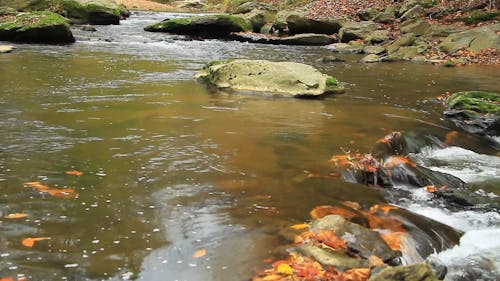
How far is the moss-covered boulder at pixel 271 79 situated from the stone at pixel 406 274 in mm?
7110

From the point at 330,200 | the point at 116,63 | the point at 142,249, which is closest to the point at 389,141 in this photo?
the point at 330,200

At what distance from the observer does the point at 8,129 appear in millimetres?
7043

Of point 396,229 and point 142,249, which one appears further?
point 396,229

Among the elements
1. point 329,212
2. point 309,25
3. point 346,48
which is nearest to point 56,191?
point 329,212

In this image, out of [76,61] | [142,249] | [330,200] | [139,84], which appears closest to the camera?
[142,249]

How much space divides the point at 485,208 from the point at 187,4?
47.7m

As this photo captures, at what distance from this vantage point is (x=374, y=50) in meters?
19.0

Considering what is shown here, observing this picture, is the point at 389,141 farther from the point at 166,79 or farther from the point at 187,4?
the point at 187,4

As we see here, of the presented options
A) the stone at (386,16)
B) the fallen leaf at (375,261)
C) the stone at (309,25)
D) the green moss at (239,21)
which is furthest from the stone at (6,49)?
the stone at (386,16)

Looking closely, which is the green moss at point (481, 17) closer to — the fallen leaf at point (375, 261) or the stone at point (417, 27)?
the stone at point (417, 27)

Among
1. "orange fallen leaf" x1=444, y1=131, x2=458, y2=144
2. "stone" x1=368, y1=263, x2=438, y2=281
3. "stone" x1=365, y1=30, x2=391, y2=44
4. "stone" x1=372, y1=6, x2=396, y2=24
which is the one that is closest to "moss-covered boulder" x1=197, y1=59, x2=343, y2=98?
"orange fallen leaf" x1=444, y1=131, x2=458, y2=144

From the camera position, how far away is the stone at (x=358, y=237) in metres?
4.16

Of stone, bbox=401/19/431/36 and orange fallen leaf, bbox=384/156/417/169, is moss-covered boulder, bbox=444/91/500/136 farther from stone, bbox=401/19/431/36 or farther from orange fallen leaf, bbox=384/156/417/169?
stone, bbox=401/19/431/36

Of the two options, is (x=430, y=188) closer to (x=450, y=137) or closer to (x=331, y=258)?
(x=331, y=258)
